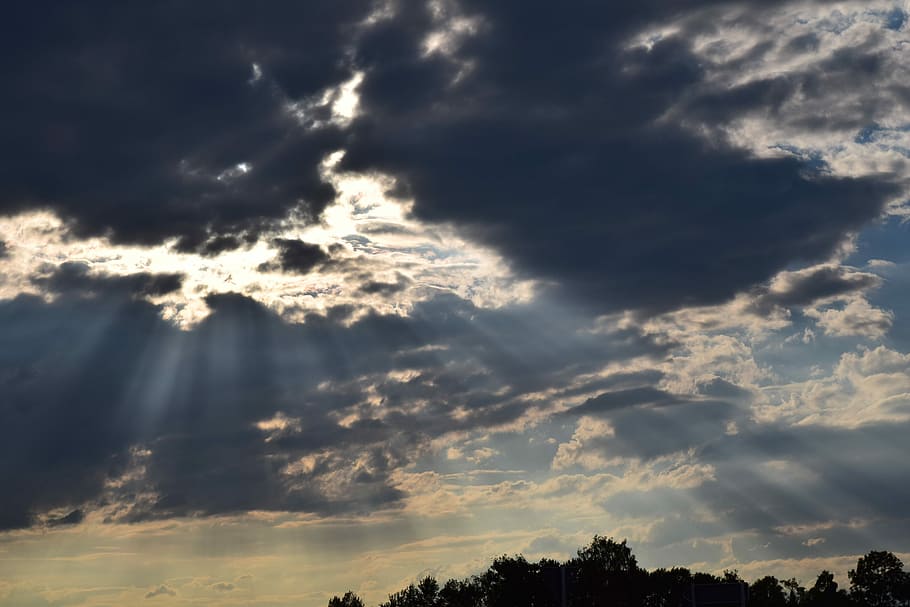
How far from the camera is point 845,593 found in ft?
655

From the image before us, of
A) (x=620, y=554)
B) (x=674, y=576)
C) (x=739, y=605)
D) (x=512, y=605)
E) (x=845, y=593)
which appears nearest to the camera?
(x=739, y=605)

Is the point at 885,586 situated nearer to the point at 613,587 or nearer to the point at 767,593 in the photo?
the point at 767,593

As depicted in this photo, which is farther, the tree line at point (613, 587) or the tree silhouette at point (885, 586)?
the tree silhouette at point (885, 586)

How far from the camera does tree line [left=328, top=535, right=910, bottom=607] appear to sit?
513 ft

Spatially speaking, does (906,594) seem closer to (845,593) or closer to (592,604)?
(845,593)

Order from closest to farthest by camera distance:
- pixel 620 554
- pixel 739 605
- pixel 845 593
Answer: pixel 739 605 < pixel 620 554 < pixel 845 593

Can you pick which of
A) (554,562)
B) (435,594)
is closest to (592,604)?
(554,562)

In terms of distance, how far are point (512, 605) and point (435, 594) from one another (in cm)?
4327

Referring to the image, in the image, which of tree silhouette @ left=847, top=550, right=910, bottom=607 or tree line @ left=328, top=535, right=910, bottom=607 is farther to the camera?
tree silhouette @ left=847, top=550, right=910, bottom=607

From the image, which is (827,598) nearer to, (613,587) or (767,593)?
(767,593)

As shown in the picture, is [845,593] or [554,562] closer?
[554,562]

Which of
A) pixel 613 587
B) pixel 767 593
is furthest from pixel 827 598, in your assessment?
pixel 613 587

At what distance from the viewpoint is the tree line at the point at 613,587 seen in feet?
513

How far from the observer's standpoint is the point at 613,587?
163625 mm
